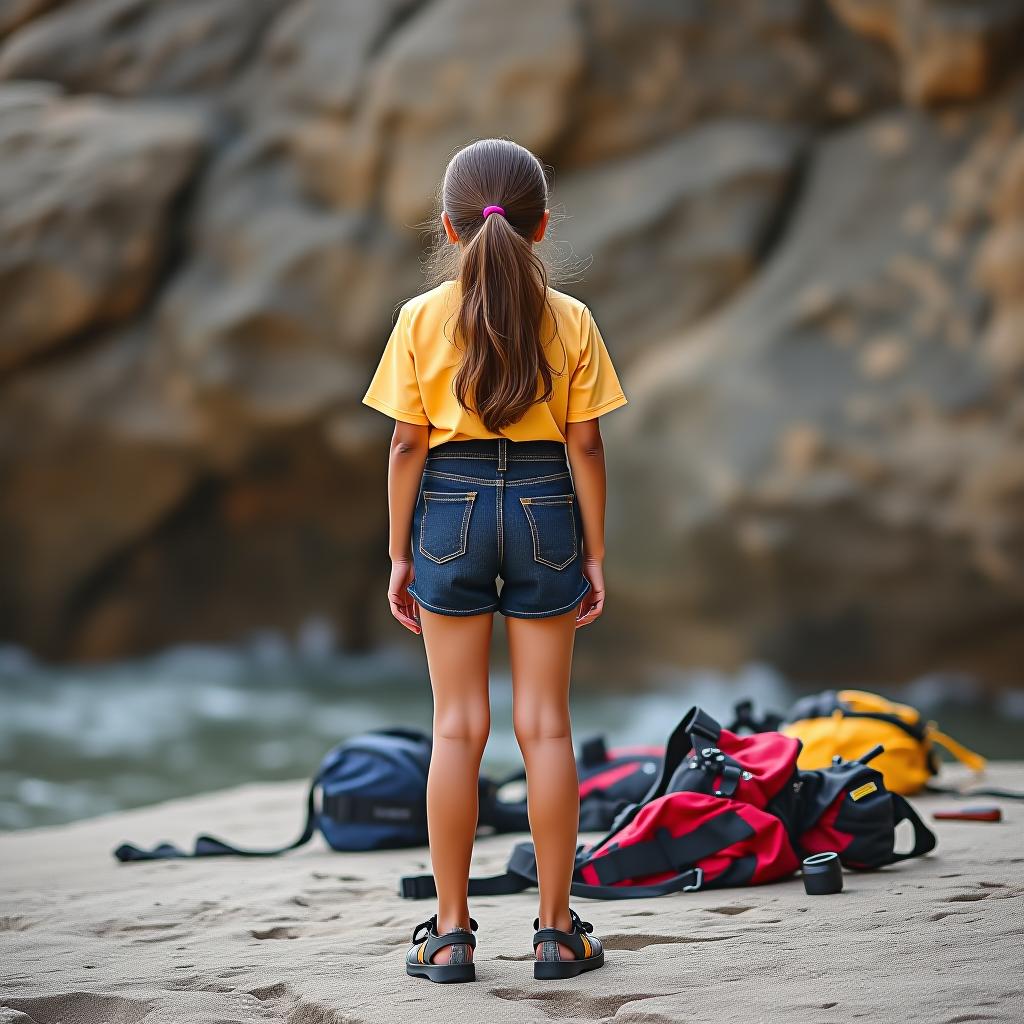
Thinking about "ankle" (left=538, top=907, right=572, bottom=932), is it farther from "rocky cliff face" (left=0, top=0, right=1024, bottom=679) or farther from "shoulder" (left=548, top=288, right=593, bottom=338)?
"rocky cliff face" (left=0, top=0, right=1024, bottom=679)

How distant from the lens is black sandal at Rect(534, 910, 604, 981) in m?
2.20

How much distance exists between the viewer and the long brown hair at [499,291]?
2.27m

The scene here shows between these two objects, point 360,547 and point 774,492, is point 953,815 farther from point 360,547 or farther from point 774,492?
point 360,547

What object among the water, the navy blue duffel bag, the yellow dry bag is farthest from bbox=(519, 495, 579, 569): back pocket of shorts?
the water

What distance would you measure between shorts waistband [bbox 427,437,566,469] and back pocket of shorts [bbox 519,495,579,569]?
8cm

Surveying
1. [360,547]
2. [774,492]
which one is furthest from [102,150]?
[774,492]

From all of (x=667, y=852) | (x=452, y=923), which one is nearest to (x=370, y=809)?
(x=667, y=852)

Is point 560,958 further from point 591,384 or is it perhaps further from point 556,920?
point 591,384

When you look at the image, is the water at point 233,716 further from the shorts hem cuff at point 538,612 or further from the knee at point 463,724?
the shorts hem cuff at point 538,612

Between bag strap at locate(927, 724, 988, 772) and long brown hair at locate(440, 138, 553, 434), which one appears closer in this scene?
long brown hair at locate(440, 138, 553, 434)

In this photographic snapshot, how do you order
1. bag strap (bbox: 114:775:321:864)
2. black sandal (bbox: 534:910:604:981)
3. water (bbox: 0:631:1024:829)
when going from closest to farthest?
black sandal (bbox: 534:910:604:981), bag strap (bbox: 114:775:321:864), water (bbox: 0:631:1024:829)

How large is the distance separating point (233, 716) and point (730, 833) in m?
6.49

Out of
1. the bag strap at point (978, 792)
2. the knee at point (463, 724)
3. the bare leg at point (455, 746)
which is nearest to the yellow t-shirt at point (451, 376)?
the bare leg at point (455, 746)

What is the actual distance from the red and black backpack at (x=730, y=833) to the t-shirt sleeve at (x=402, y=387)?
106cm
